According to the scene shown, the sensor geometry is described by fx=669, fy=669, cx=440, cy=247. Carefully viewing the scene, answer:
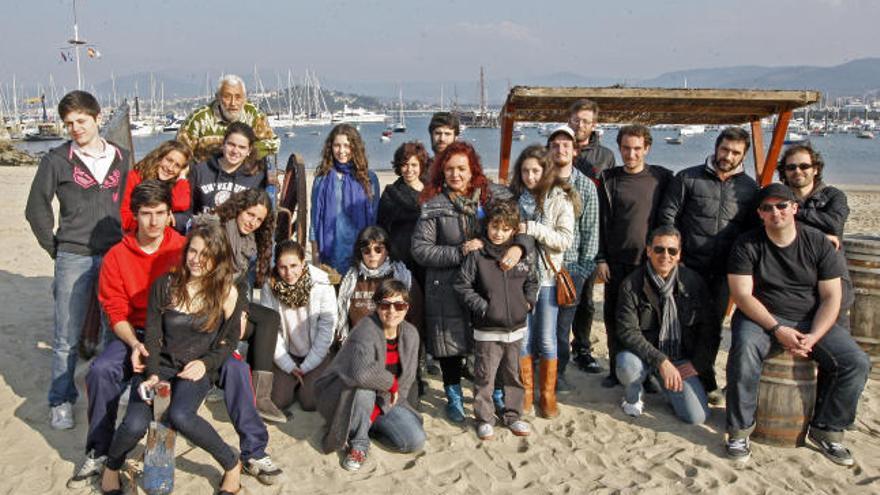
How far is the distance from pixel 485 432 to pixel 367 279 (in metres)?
1.42

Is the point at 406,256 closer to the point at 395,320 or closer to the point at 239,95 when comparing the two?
the point at 395,320

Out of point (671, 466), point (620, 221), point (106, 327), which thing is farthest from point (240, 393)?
point (620, 221)

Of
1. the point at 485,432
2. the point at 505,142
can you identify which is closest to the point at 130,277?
the point at 485,432

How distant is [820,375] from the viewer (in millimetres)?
4645

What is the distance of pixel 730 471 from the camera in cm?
423

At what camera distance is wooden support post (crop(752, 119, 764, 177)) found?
7.87 m

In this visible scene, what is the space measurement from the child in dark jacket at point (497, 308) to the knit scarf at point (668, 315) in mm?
934

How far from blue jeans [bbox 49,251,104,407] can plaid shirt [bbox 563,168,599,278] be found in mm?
3508

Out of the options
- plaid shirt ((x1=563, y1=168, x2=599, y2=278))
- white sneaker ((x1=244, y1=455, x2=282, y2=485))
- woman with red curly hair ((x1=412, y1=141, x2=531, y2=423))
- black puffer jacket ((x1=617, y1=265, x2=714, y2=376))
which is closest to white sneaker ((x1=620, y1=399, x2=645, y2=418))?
black puffer jacket ((x1=617, y1=265, x2=714, y2=376))

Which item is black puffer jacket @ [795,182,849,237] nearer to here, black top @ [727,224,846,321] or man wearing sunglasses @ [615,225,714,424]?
black top @ [727,224,846,321]

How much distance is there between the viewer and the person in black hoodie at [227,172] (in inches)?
203

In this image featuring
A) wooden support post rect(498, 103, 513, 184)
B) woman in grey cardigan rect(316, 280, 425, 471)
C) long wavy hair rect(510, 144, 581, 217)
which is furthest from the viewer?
wooden support post rect(498, 103, 513, 184)

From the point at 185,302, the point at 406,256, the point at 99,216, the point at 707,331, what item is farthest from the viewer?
the point at 406,256

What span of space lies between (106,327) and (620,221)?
13.0ft
